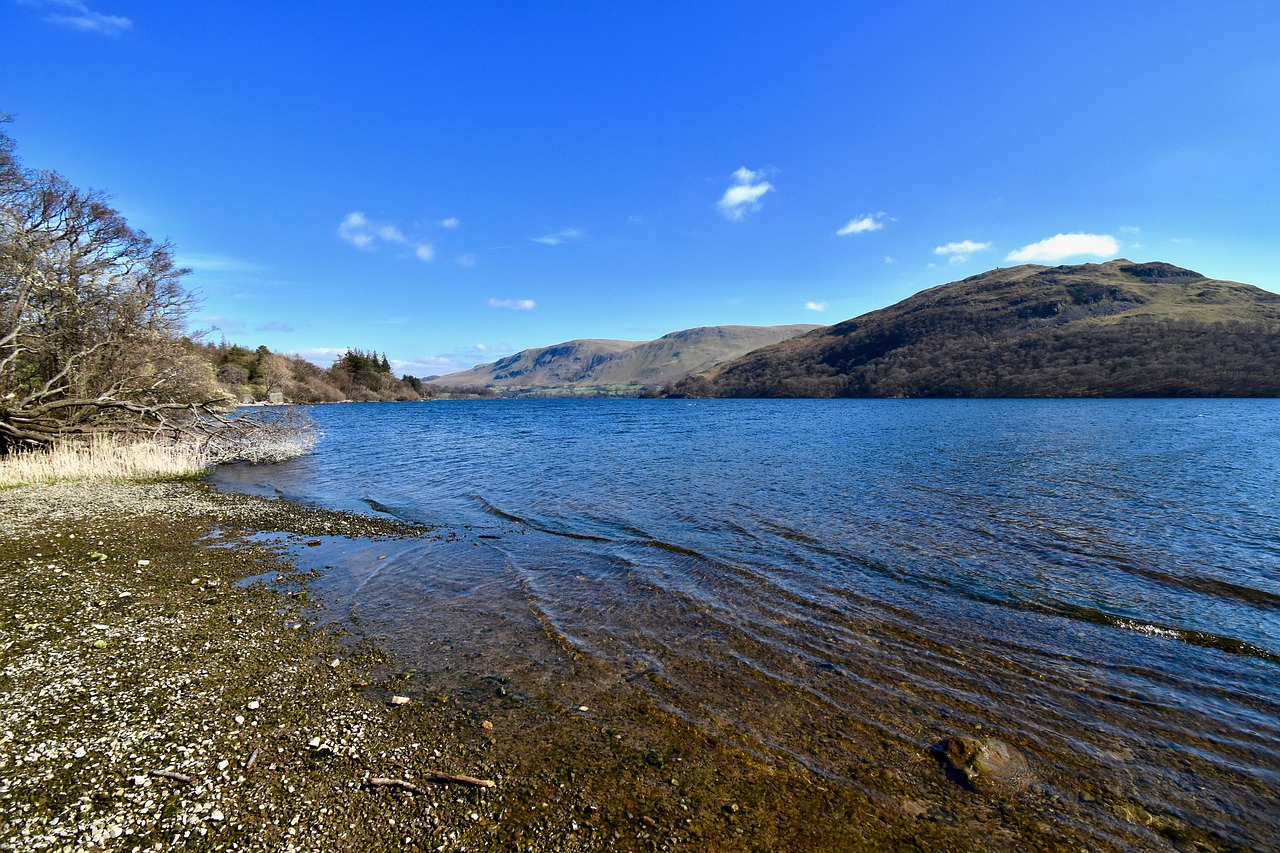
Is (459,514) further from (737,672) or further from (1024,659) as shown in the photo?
(1024,659)

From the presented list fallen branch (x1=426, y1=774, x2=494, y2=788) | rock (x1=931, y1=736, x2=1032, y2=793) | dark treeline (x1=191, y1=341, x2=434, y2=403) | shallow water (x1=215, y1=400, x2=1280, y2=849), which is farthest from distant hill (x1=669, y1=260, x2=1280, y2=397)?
fallen branch (x1=426, y1=774, x2=494, y2=788)

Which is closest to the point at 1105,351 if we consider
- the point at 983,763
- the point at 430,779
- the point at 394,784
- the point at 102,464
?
the point at 983,763

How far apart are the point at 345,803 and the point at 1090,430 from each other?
62.3 m

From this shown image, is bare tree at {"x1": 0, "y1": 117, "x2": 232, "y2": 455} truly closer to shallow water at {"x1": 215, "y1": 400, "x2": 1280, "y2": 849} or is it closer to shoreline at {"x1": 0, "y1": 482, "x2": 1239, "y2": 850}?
shallow water at {"x1": 215, "y1": 400, "x2": 1280, "y2": 849}

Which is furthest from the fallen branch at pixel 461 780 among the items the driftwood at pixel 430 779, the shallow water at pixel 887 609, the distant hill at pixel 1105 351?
the distant hill at pixel 1105 351

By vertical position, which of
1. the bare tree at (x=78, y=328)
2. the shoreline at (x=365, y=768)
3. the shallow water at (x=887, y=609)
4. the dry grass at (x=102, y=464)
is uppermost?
the bare tree at (x=78, y=328)

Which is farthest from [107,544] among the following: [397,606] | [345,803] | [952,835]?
[952,835]

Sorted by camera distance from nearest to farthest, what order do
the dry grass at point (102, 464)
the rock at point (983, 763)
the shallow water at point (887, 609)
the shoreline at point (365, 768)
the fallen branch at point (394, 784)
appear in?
the shoreline at point (365, 768), the fallen branch at point (394, 784), the rock at point (983, 763), the shallow water at point (887, 609), the dry grass at point (102, 464)

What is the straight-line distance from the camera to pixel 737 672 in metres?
8.21

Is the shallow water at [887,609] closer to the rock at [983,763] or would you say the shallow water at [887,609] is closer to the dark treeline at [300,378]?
the rock at [983,763]

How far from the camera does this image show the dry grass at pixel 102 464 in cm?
2138

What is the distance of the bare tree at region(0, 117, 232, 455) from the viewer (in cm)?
2323

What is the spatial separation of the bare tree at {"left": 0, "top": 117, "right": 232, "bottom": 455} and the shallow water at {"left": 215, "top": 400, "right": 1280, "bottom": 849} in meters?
8.19

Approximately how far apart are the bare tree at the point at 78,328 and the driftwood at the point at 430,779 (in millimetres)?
27806
